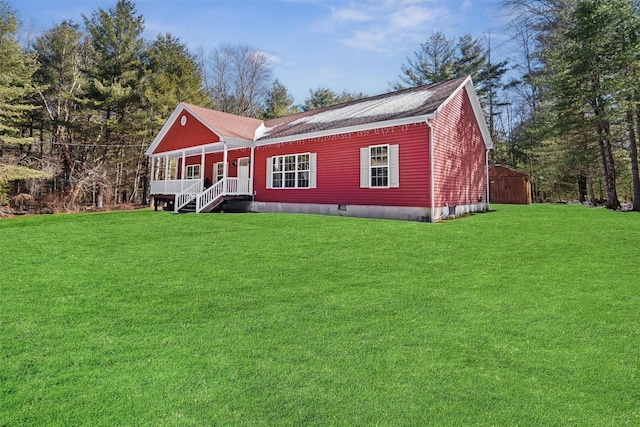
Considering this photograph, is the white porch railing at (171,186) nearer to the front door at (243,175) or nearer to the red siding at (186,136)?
the red siding at (186,136)

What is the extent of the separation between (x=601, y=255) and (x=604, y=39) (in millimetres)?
14292

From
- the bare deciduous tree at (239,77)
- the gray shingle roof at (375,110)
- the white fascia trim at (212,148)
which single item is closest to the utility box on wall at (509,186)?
the gray shingle roof at (375,110)

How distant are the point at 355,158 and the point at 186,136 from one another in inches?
395

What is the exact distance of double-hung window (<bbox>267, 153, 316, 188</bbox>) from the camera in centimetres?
1406

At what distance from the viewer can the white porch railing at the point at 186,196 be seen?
49.2ft

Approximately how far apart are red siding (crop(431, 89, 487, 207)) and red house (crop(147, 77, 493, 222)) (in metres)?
0.04

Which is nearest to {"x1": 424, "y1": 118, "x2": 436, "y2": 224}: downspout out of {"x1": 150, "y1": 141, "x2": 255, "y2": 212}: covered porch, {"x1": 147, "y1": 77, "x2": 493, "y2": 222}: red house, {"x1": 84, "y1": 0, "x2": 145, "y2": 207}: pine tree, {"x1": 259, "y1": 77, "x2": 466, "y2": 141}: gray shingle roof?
{"x1": 147, "y1": 77, "x2": 493, "y2": 222}: red house

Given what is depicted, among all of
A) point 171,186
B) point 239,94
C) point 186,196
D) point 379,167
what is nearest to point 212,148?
point 171,186

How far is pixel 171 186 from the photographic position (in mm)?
17234

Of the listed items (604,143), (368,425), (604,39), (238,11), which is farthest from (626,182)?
(368,425)

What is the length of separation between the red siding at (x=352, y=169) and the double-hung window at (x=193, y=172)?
585 cm

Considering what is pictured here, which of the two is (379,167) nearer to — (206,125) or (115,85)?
(206,125)

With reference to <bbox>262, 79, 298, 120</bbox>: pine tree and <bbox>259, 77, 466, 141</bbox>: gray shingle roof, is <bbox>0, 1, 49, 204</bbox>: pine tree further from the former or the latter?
<bbox>262, 79, 298, 120</bbox>: pine tree

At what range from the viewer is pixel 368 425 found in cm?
213
